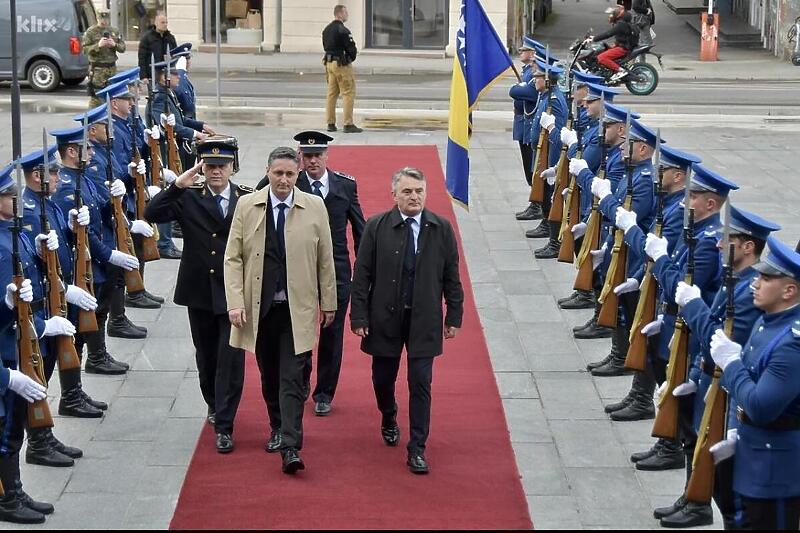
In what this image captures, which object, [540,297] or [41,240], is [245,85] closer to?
[540,297]

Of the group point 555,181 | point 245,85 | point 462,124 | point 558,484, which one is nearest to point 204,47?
point 245,85

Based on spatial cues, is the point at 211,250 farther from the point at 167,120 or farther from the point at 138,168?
the point at 167,120

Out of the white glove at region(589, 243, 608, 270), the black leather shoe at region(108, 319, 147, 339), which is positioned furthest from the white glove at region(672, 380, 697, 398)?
the black leather shoe at region(108, 319, 147, 339)

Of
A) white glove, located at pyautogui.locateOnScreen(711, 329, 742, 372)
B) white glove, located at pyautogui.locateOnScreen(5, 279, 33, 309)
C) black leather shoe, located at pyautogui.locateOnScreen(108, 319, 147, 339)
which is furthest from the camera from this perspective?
black leather shoe, located at pyautogui.locateOnScreen(108, 319, 147, 339)

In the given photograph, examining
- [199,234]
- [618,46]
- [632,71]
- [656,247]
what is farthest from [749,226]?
[618,46]

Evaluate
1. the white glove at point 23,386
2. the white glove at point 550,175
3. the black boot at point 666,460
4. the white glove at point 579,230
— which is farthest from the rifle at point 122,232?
the white glove at point 550,175

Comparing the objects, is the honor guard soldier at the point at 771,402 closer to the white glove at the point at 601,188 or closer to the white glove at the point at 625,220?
the white glove at the point at 625,220

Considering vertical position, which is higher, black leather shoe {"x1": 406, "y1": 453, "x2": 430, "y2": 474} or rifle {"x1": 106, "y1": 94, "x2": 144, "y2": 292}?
rifle {"x1": 106, "y1": 94, "x2": 144, "y2": 292}

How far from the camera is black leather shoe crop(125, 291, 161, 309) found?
1273cm

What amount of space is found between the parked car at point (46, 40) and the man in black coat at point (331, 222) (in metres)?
19.2

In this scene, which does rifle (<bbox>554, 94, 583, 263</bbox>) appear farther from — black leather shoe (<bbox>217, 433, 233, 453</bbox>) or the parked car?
the parked car

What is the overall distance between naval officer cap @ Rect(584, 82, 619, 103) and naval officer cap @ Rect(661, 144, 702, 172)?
274cm

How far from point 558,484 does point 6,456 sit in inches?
125

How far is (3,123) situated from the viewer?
922 inches
